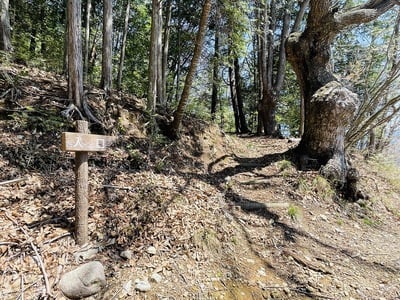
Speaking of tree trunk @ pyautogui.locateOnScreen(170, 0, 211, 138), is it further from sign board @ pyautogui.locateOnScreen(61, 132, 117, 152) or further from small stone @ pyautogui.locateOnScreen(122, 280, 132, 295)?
small stone @ pyautogui.locateOnScreen(122, 280, 132, 295)

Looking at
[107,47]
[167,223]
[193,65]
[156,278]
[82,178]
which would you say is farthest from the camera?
[107,47]

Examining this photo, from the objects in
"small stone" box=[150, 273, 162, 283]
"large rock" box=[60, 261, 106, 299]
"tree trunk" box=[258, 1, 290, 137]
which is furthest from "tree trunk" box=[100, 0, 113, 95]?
"tree trunk" box=[258, 1, 290, 137]

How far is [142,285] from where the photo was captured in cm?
233

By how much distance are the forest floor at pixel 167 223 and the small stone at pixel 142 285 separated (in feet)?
0.11

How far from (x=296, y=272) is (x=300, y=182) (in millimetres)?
2414

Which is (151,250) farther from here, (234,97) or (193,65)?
(234,97)

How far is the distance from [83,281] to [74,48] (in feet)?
12.5

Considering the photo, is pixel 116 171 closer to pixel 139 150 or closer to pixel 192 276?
pixel 139 150

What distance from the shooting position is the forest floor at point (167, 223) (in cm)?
243

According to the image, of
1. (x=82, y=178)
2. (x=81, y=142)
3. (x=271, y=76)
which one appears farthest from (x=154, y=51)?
(x=271, y=76)

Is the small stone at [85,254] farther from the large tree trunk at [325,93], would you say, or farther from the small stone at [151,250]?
the large tree trunk at [325,93]

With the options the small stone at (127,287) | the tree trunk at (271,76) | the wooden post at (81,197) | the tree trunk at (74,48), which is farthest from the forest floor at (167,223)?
the tree trunk at (271,76)

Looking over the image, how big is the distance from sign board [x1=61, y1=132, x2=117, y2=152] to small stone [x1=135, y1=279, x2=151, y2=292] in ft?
4.77

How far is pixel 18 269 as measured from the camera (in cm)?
216
